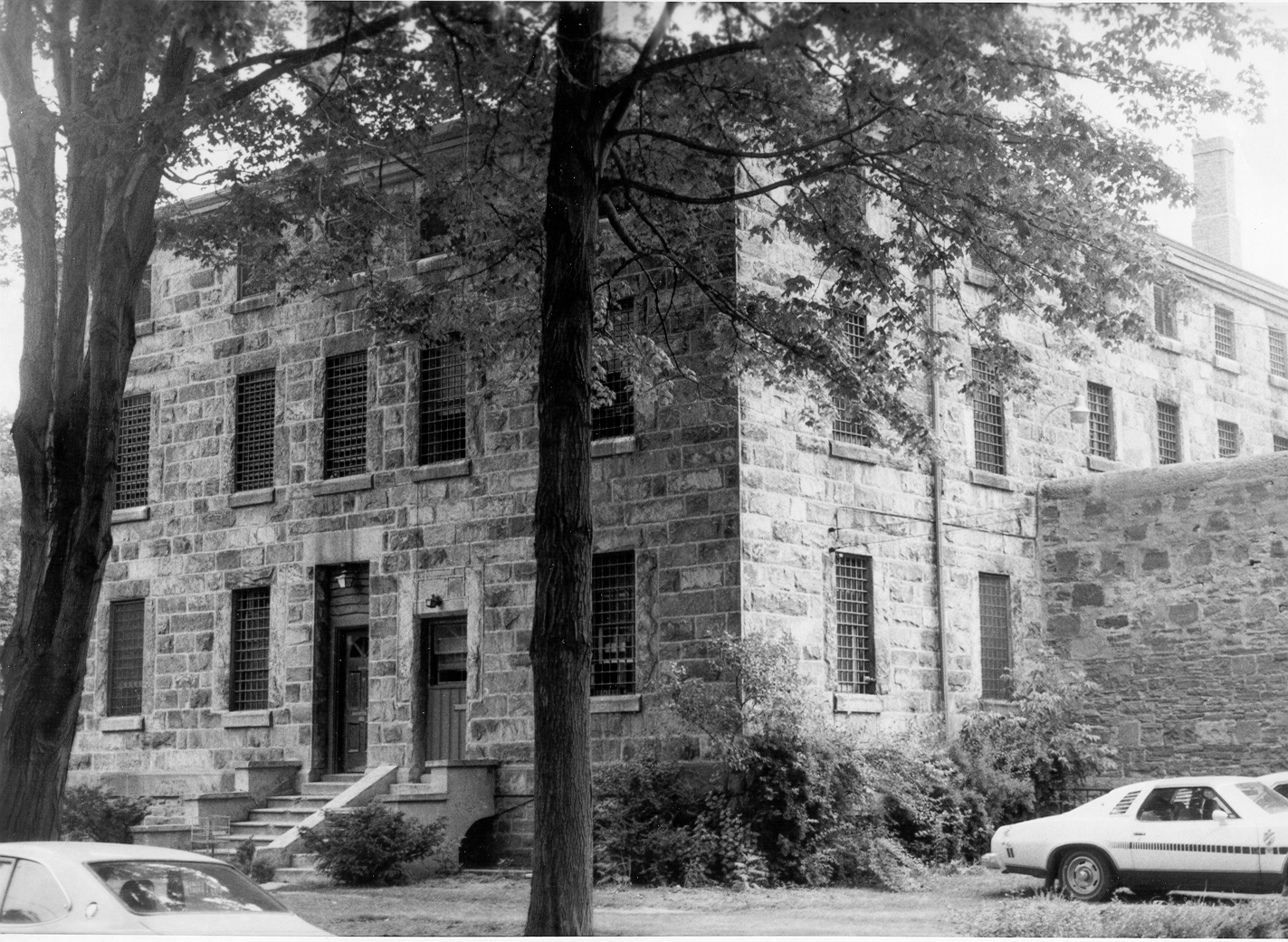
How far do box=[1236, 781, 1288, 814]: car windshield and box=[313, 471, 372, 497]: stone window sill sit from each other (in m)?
13.3

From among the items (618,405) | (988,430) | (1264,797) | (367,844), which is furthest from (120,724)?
(1264,797)

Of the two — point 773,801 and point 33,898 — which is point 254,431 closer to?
point 773,801

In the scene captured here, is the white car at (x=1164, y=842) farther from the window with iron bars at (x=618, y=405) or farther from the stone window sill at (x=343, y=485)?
the stone window sill at (x=343, y=485)

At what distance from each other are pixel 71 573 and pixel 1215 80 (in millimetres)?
12519

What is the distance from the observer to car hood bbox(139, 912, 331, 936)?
1045cm

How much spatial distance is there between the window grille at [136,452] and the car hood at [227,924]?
17824mm

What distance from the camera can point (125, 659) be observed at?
27391mm

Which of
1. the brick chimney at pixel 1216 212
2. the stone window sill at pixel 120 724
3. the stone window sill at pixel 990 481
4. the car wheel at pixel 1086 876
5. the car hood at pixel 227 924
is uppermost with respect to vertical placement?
the brick chimney at pixel 1216 212

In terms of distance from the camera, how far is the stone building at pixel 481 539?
21.2m

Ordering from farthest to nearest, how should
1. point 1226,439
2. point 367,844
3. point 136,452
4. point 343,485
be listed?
point 1226,439 < point 136,452 < point 343,485 < point 367,844

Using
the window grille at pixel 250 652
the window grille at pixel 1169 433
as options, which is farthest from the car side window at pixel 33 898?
the window grille at pixel 1169 433

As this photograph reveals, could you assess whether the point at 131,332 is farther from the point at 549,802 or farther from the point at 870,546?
the point at 870,546

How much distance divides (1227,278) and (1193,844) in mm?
15996

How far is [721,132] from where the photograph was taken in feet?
57.9
